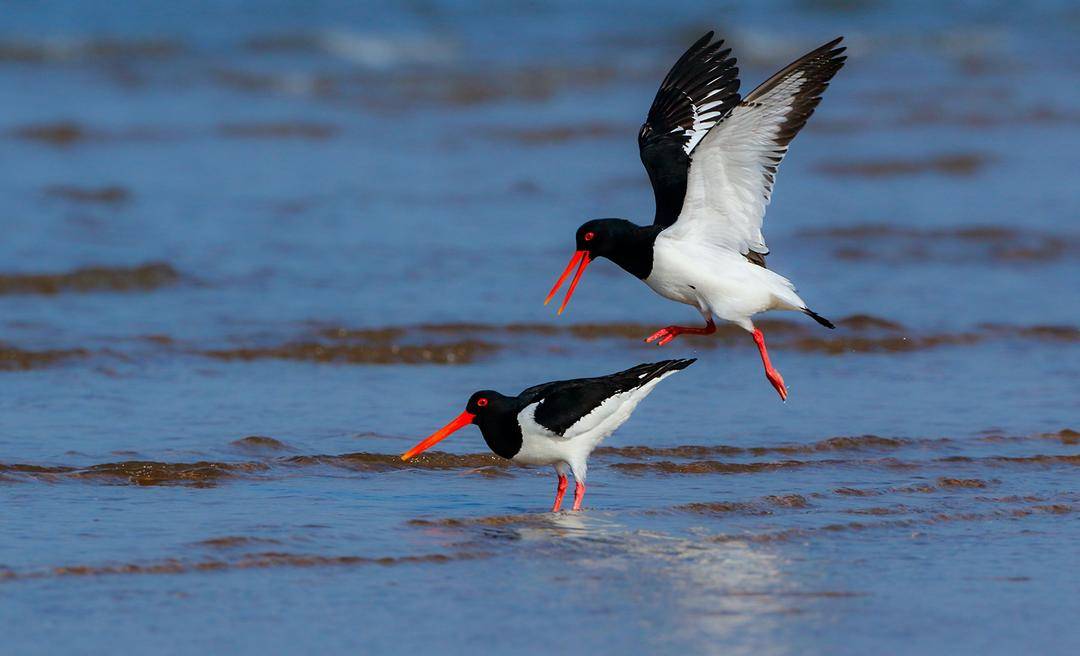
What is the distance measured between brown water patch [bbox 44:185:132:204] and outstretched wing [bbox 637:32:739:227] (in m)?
7.99

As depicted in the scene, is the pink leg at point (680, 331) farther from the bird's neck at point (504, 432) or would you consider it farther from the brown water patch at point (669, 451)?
the bird's neck at point (504, 432)

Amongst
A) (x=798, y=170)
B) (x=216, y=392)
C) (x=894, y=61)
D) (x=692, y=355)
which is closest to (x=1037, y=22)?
(x=894, y=61)

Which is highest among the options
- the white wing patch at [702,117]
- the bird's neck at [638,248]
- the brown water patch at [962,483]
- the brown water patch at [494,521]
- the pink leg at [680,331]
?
the white wing patch at [702,117]

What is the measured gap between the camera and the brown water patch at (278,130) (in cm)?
2003

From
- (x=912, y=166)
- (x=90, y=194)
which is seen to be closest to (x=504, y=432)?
(x=90, y=194)

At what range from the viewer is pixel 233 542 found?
262 inches

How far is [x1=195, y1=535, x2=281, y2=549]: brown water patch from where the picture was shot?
6.61 metres

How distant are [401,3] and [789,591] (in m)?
27.6

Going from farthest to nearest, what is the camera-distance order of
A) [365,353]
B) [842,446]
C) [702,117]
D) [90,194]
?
1. [90,194]
2. [365,353]
3. [702,117]
4. [842,446]

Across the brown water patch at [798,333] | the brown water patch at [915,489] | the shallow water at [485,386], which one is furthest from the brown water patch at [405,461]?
the brown water patch at [798,333]

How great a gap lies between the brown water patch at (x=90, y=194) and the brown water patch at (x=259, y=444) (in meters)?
7.86

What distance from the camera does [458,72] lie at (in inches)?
1018

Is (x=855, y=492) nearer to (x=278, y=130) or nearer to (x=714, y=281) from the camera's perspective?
(x=714, y=281)

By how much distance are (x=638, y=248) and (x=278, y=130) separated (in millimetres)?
12766
